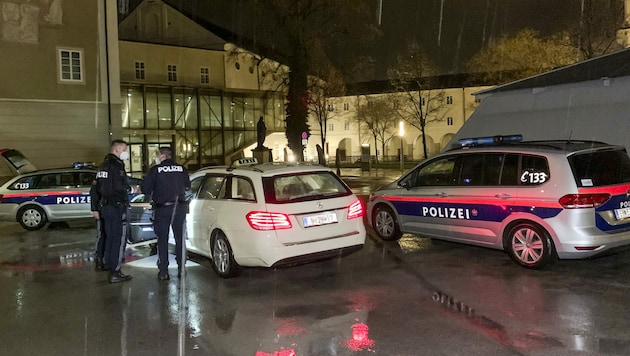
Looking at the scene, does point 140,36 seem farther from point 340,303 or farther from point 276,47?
point 340,303

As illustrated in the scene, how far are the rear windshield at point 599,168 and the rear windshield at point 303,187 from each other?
9.52ft

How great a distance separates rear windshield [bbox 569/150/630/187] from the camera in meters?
6.84

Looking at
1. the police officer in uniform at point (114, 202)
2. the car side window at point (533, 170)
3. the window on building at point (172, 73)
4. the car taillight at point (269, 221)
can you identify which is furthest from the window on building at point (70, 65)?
the car side window at point (533, 170)

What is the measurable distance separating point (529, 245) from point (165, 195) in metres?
4.83

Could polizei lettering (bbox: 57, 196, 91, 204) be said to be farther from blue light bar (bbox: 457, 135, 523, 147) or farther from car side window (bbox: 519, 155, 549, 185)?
car side window (bbox: 519, 155, 549, 185)

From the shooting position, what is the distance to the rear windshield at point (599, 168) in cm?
684

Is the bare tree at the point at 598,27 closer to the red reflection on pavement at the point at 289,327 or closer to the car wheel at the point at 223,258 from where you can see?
the car wheel at the point at 223,258

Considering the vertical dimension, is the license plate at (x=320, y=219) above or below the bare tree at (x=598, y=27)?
below

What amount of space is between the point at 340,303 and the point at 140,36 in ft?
137

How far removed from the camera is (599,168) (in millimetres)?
6977

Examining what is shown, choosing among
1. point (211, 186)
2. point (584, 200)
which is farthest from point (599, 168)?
point (211, 186)

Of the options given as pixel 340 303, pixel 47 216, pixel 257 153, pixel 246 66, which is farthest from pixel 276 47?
pixel 246 66

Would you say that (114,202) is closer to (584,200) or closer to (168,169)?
(168,169)

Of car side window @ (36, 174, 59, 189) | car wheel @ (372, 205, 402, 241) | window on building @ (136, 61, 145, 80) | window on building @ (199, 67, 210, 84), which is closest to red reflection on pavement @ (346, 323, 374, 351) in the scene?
car wheel @ (372, 205, 402, 241)
